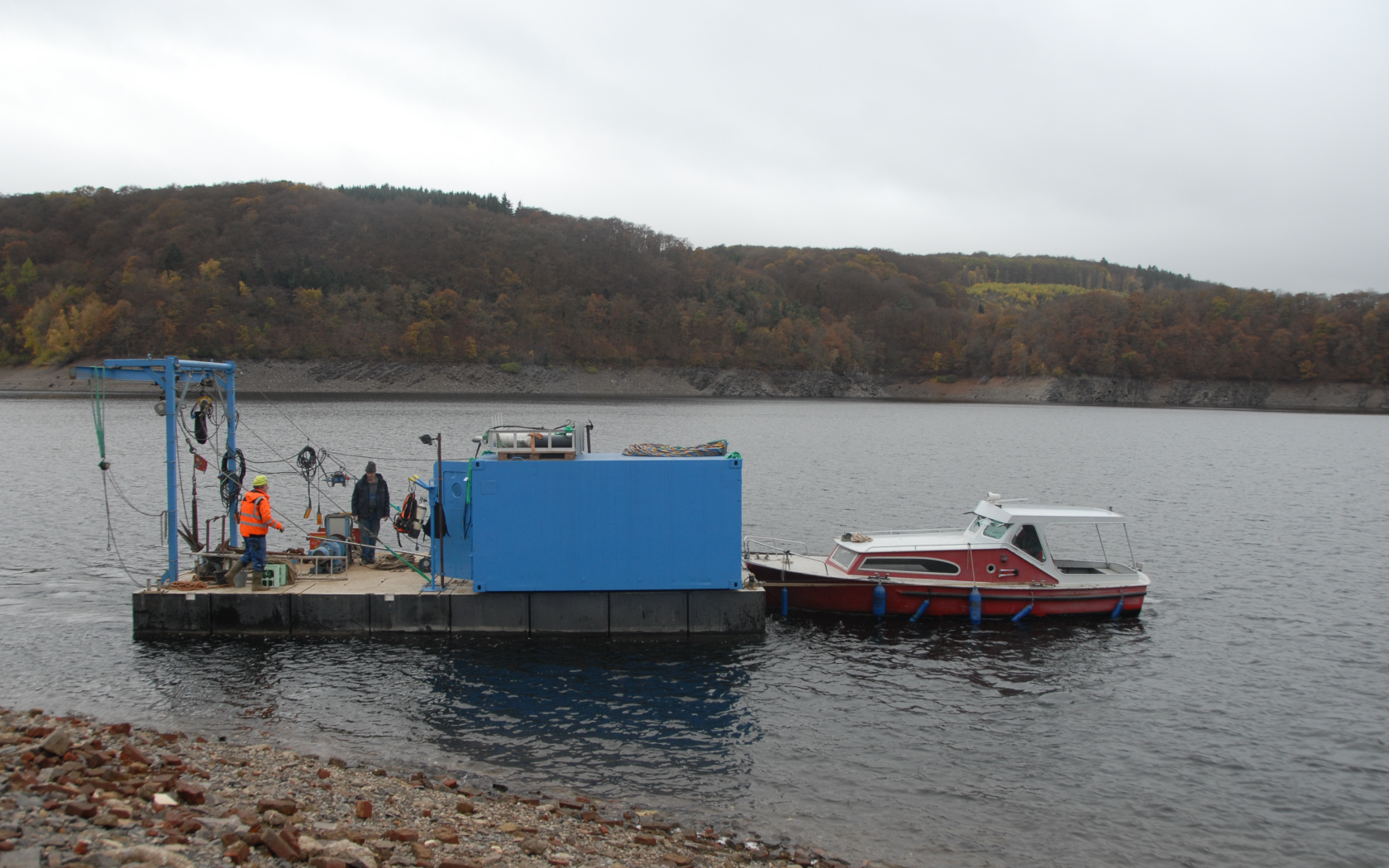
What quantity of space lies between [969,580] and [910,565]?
4.59 ft

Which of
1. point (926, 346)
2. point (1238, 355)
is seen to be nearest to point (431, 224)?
point (926, 346)

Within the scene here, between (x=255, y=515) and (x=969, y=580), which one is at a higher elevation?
(x=255, y=515)

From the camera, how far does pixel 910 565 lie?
2030 cm

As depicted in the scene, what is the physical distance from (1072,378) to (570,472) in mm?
171541

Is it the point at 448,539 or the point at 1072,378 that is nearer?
the point at 448,539

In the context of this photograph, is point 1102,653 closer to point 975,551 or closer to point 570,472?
point 975,551

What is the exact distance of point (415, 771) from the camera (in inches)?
456

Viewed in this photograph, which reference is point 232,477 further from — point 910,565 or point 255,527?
point 910,565

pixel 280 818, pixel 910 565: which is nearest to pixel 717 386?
pixel 910 565

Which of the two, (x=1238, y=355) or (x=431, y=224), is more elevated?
(x=431, y=224)

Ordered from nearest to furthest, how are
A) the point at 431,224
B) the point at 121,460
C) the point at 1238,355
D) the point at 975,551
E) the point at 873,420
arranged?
the point at 975,551
the point at 121,460
the point at 873,420
the point at 1238,355
the point at 431,224

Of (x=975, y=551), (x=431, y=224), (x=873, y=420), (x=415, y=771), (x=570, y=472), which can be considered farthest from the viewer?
(x=431, y=224)

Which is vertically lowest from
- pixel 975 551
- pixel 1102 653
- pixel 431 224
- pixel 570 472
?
pixel 1102 653

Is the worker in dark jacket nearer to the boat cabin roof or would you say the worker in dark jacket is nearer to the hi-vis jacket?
the hi-vis jacket
